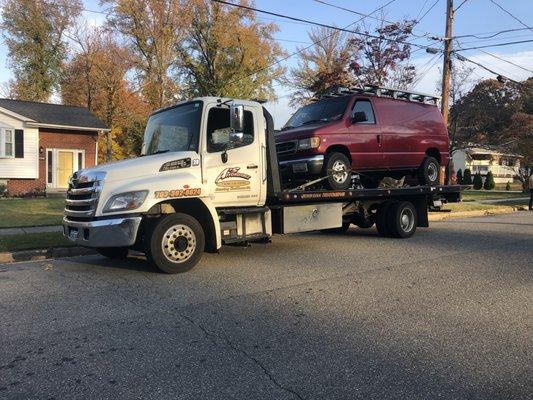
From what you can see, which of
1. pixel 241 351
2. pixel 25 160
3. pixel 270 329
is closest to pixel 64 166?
pixel 25 160

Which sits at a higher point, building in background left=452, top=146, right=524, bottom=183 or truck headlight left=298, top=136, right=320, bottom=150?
building in background left=452, top=146, right=524, bottom=183

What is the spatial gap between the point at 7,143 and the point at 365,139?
20.3m

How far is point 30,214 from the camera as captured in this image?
15.4 metres

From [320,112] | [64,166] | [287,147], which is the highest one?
[320,112]

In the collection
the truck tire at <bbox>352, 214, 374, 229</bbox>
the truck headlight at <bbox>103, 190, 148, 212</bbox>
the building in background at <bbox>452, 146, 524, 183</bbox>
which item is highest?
the building in background at <bbox>452, 146, 524, 183</bbox>

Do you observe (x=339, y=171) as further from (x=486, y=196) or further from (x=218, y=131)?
(x=486, y=196)

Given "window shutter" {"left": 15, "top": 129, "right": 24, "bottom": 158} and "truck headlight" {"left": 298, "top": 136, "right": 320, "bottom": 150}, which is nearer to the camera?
"truck headlight" {"left": 298, "top": 136, "right": 320, "bottom": 150}

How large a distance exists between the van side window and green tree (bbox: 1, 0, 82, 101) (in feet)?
129

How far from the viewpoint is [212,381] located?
3.99m

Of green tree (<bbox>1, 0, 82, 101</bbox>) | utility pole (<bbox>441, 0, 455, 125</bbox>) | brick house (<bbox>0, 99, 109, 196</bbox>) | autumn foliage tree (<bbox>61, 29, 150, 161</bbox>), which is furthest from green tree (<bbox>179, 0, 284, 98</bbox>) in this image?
utility pole (<bbox>441, 0, 455, 125</bbox>)

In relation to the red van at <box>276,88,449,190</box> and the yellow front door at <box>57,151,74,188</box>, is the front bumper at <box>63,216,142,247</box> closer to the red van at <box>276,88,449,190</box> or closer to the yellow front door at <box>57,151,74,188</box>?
the red van at <box>276,88,449,190</box>

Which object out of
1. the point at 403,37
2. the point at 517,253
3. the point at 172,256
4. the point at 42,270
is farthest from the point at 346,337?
the point at 403,37

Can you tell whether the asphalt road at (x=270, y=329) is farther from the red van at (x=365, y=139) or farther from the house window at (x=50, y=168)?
the house window at (x=50, y=168)

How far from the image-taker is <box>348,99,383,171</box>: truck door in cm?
1041
